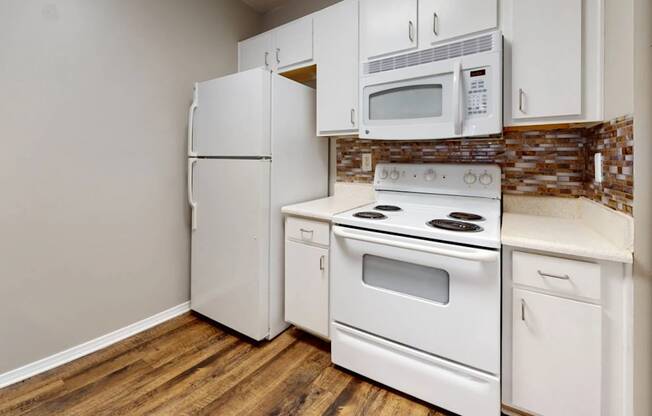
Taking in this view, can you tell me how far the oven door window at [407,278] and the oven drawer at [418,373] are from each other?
27cm

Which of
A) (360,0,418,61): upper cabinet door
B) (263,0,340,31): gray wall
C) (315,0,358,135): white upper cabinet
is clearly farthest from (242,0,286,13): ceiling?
(360,0,418,61): upper cabinet door

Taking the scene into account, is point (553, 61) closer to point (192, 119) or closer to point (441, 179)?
point (441, 179)

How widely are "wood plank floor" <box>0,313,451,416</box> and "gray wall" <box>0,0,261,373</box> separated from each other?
0.22m

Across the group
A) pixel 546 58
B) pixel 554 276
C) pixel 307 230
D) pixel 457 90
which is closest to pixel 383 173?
pixel 307 230

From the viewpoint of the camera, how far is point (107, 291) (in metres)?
1.94

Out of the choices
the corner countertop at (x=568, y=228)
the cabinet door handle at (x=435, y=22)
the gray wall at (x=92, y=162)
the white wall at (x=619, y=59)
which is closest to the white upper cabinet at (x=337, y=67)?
the cabinet door handle at (x=435, y=22)

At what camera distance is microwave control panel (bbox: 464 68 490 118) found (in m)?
1.43

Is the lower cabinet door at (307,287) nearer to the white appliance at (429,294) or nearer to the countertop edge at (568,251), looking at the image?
the white appliance at (429,294)

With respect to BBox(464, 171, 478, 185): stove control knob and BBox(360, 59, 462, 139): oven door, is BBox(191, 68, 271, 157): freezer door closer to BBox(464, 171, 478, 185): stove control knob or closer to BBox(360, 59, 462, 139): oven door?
BBox(360, 59, 462, 139): oven door

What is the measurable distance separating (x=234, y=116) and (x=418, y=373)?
5.81ft

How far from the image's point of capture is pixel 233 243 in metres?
2.03

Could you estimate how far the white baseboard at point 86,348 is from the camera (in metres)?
1.61

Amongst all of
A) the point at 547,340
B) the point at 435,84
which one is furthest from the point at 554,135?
the point at 547,340

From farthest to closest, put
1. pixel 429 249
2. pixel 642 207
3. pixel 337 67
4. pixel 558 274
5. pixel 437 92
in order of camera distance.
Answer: pixel 337 67, pixel 437 92, pixel 429 249, pixel 558 274, pixel 642 207
